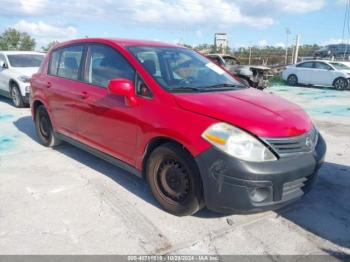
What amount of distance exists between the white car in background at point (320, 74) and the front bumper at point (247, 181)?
1508cm

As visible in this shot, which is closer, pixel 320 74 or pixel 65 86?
pixel 65 86

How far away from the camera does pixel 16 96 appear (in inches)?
374

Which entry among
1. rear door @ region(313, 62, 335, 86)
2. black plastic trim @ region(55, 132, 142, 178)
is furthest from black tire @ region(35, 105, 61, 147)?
rear door @ region(313, 62, 335, 86)

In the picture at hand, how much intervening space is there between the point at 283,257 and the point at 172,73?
217 centimetres

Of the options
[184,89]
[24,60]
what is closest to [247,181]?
[184,89]

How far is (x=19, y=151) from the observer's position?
18.6 feet

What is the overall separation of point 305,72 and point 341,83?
1982 millimetres

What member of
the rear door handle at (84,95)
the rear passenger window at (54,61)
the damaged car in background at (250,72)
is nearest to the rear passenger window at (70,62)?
the rear passenger window at (54,61)

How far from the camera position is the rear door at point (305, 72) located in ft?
57.9

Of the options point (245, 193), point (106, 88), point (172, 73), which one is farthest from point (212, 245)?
point (106, 88)

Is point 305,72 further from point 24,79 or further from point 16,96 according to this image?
point 16,96

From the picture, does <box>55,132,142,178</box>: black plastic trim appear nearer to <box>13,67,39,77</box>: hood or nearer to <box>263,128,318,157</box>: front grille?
<box>263,128,318,157</box>: front grille

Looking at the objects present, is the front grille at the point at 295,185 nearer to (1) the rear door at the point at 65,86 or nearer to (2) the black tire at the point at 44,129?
(1) the rear door at the point at 65,86

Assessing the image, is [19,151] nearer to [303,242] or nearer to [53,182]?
[53,182]
